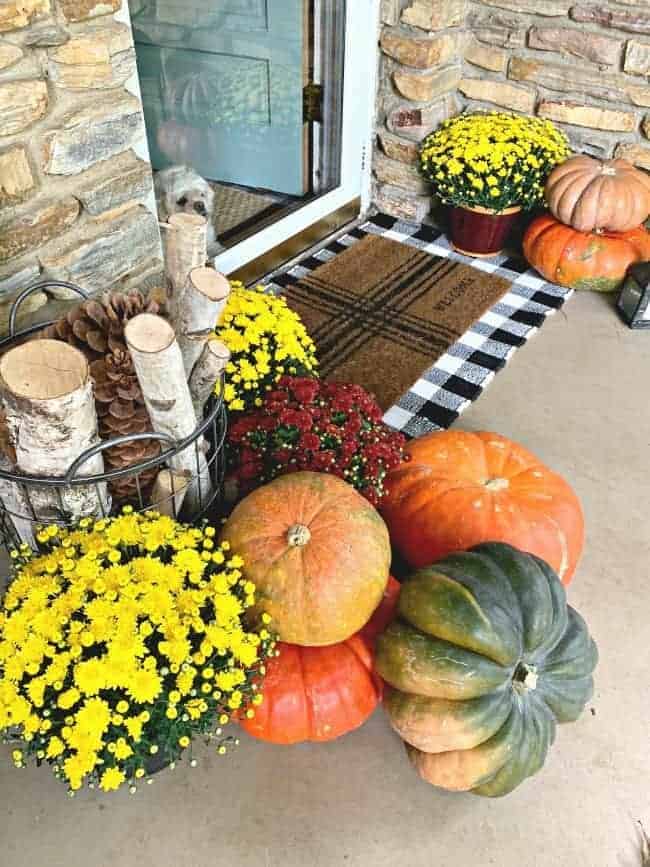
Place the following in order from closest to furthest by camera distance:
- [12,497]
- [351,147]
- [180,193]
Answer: [12,497], [180,193], [351,147]

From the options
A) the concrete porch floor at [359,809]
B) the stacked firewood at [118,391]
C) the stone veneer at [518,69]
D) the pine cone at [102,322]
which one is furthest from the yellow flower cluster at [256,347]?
the stone veneer at [518,69]

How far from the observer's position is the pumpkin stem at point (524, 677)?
3.72ft

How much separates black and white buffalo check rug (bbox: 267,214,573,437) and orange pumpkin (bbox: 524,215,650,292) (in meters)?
0.08

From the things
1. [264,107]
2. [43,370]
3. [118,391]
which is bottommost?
[264,107]

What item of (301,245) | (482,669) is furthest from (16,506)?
(301,245)

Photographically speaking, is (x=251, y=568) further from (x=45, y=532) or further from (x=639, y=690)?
(x=639, y=690)

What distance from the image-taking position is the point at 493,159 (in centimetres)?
243

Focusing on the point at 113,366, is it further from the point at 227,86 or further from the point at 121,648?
the point at 227,86

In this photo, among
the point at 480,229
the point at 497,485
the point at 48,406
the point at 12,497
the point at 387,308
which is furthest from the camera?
the point at 480,229

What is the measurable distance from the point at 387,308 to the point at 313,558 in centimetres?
142

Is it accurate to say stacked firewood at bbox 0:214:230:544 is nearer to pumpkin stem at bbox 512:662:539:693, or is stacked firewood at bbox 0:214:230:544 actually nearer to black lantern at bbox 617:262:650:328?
pumpkin stem at bbox 512:662:539:693

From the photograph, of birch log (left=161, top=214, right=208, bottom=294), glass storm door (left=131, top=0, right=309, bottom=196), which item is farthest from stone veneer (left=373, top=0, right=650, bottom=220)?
birch log (left=161, top=214, right=208, bottom=294)

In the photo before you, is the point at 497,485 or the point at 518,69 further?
the point at 518,69

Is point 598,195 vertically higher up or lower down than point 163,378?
lower down
